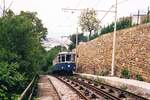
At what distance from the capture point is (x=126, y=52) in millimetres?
40125

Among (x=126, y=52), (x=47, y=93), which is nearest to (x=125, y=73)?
(x=126, y=52)

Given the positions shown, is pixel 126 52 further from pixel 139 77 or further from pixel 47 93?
pixel 47 93

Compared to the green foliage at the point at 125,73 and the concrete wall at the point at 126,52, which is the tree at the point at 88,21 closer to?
the concrete wall at the point at 126,52

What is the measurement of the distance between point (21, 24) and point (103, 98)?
19.3 feet

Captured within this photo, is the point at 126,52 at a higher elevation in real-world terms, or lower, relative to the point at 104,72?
higher

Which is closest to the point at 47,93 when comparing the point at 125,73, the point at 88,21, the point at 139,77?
the point at 139,77

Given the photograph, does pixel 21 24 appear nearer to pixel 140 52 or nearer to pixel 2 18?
pixel 2 18

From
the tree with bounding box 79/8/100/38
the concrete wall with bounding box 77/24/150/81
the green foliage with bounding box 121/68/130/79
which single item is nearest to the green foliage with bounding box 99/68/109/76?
the concrete wall with bounding box 77/24/150/81

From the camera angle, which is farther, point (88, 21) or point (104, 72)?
point (88, 21)

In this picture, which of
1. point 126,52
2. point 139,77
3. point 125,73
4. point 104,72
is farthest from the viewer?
point 104,72

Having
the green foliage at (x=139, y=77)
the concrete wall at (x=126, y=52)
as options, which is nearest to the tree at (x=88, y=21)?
the concrete wall at (x=126, y=52)

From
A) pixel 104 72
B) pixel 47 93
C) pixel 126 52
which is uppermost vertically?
pixel 126 52

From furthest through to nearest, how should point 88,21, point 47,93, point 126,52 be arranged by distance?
1. point 88,21
2. point 126,52
3. point 47,93

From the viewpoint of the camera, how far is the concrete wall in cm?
3459
